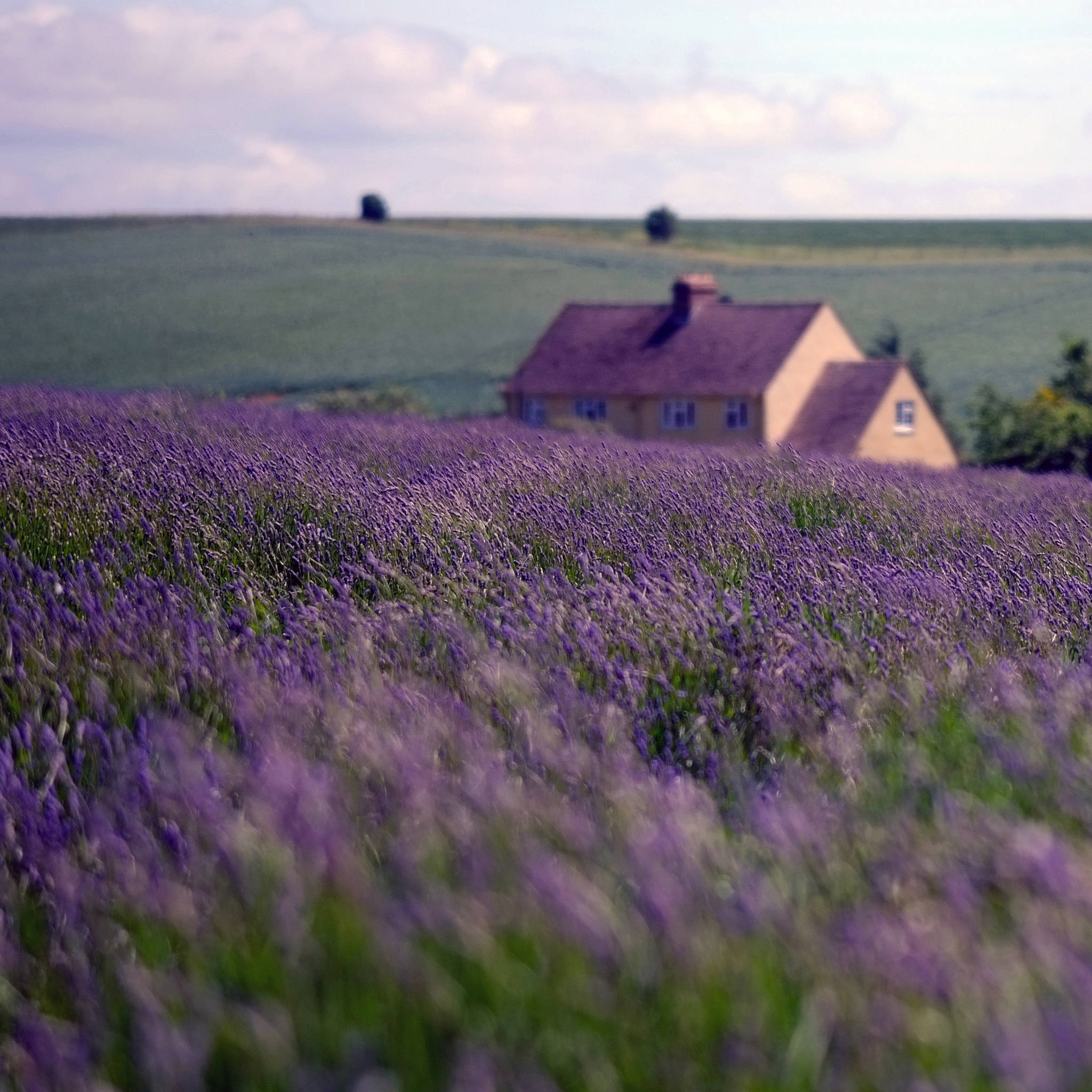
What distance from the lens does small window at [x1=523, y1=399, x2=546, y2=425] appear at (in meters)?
36.3

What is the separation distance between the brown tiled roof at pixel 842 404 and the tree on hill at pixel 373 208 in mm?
51370

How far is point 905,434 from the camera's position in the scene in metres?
33.8

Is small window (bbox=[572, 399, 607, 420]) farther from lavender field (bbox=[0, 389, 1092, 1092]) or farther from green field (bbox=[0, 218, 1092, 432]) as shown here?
lavender field (bbox=[0, 389, 1092, 1092])

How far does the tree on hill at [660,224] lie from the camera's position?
78.3m

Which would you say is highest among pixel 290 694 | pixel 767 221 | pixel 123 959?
pixel 767 221

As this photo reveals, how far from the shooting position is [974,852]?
2.02m

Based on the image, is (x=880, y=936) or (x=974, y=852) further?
(x=974, y=852)

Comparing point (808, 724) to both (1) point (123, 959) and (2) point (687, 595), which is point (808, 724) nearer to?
(2) point (687, 595)

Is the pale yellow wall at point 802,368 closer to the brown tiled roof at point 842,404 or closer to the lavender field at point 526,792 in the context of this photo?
the brown tiled roof at point 842,404

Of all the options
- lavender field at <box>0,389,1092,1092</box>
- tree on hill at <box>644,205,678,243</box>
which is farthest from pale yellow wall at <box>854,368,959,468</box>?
tree on hill at <box>644,205,678,243</box>

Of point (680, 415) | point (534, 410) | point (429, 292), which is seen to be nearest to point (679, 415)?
point (680, 415)

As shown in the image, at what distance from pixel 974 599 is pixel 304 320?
50403 millimetres

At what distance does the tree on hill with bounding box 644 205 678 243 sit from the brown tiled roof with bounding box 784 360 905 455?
44.9 metres

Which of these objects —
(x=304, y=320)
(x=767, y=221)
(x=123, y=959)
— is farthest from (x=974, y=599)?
(x=767, y=221)
